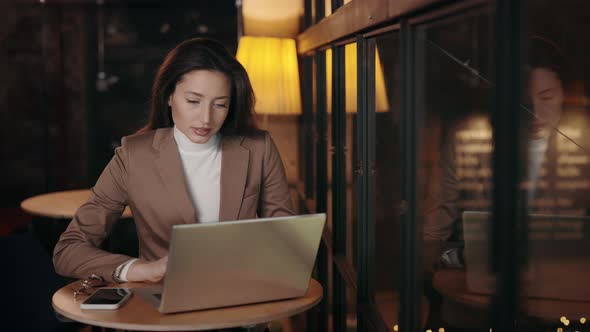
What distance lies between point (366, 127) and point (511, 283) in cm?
146

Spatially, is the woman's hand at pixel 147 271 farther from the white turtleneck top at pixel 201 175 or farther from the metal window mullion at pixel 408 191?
the metal window mullion at pixel 408 191

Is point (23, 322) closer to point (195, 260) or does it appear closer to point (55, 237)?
point (195, 260)

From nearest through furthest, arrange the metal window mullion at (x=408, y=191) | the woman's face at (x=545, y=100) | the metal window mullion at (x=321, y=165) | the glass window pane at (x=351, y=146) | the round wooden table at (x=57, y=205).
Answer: the woman's face at (x=545, y=100)
the metal window mullion at (x=408, y=191)
the glass window pane at (x=351, y=146)
the metal window mullion at (x=321, y=165)
the round wooden table at (x=57, y=205)

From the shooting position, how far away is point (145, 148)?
267cm

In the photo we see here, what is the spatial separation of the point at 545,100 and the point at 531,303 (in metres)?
0.37

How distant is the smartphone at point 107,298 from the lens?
2.11 metres

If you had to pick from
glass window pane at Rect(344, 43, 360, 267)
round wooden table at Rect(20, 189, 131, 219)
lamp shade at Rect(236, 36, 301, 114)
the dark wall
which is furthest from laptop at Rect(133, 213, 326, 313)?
the dark wall

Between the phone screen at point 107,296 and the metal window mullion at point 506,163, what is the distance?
1.17 m

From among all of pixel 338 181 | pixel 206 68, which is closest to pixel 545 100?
pixel 206 68

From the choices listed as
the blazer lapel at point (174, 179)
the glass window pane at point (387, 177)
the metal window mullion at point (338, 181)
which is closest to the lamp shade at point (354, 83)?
the glass window pane at point (387, 177)

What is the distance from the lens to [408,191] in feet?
6.98

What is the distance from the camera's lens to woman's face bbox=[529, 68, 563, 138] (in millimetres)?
1298

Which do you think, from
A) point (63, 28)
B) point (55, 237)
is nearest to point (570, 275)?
point (55, 237)

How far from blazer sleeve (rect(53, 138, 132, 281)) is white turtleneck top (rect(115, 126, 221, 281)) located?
203 mm
